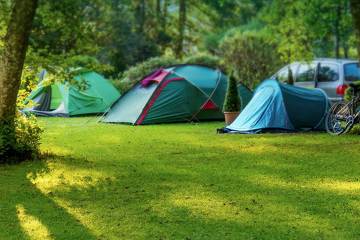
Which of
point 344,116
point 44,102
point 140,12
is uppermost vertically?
point 140,12

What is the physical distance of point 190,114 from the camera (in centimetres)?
1614

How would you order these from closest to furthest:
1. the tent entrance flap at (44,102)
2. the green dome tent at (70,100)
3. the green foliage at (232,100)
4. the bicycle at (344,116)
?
the bicycle at (344,116) < the green foliage at (232,100) < the green dome tent at (70,100) < the tent entrance flap at (44,102)

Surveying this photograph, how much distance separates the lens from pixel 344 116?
39.9 feet

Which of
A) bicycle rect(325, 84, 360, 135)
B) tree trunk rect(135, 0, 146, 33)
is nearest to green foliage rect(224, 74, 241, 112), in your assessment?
bicycle rect(325, 84, 360, 135)

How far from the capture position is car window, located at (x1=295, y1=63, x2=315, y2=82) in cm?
1672

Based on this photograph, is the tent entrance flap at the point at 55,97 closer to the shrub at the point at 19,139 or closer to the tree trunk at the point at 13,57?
the shrub at the point at 19,139

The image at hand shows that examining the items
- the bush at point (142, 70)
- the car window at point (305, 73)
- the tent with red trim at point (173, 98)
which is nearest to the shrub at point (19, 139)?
the tent with red trim at point (173, 98)

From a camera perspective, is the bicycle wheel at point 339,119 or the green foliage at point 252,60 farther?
the green foliage at point 252,60

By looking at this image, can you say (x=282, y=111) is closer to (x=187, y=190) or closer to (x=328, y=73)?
(x=328, y=73)

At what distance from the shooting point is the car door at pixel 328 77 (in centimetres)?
1602

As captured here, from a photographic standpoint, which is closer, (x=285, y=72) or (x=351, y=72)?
(x=351, y=72)

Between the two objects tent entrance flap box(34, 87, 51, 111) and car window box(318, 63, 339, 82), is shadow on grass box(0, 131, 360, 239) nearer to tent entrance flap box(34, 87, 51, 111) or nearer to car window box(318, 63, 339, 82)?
car window box(318, 63, 339, 82)

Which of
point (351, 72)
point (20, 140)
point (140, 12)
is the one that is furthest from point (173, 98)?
point (140, 12)

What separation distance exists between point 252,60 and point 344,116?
36.1 feet
